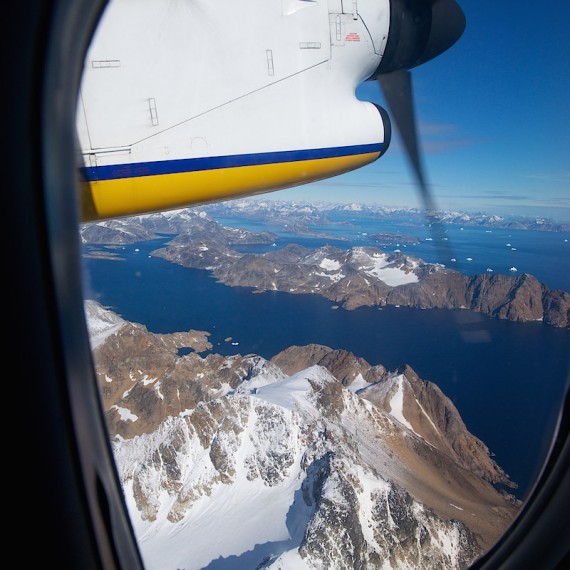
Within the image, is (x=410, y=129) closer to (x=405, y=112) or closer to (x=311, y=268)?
(x=405, y=112)

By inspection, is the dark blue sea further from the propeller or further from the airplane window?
the propeller

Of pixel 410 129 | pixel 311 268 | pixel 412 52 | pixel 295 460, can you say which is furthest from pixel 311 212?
pixel 410 129

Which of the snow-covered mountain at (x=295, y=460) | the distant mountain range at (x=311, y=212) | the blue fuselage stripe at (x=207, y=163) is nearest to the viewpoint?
the blue fuselage stripe at (x=207, y=163)

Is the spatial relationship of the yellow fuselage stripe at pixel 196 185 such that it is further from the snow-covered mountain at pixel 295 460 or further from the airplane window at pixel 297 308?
the snow-covered mountain at pixel 295 460

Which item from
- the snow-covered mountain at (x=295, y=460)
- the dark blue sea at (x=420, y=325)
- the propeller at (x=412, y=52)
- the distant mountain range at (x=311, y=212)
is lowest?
the snow-covered mountain at (x=295, y=460)

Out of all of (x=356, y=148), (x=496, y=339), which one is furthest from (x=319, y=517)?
(x=356, y=148)

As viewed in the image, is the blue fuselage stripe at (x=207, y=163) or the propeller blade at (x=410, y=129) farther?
the propeller blade at (x=410, y=129)

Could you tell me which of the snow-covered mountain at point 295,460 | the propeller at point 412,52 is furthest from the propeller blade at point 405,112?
A: the snow-covered mountain at point 295,460
